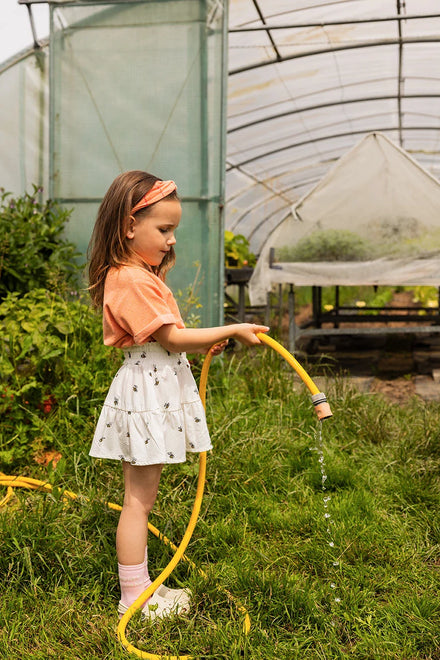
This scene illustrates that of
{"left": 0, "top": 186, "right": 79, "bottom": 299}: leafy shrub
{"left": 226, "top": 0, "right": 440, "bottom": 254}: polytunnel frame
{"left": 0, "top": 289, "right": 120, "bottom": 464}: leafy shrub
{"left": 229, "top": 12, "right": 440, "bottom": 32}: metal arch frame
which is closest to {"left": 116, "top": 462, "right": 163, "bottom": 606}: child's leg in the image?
{"left": 0, "top": 289, "right": 120, "bottom": 464}: leafy shrub

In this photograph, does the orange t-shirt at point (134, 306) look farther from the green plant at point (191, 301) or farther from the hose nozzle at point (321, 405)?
the green plant at point (191, 301)

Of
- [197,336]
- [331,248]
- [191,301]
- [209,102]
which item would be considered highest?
[209,102]

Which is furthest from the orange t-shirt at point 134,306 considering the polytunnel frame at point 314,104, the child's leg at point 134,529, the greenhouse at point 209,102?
the polytunnel frame at point 314,104

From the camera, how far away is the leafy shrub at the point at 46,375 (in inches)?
135

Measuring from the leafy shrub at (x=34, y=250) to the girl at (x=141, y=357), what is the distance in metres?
2.11

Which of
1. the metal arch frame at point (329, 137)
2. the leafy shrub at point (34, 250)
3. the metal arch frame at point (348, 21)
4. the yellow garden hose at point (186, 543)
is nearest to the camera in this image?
the yellow garden hose at point (186, 543)

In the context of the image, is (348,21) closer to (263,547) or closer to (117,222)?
(117,222)

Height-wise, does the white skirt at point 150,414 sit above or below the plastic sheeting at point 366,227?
below

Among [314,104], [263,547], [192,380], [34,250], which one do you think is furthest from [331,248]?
[192,380]

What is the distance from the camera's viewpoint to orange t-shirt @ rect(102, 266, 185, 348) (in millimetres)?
2029

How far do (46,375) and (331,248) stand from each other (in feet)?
10.0

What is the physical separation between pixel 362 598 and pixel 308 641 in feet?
0.95

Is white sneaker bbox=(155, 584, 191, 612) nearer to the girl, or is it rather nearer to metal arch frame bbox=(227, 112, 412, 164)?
the girl

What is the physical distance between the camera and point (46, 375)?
370 cm
